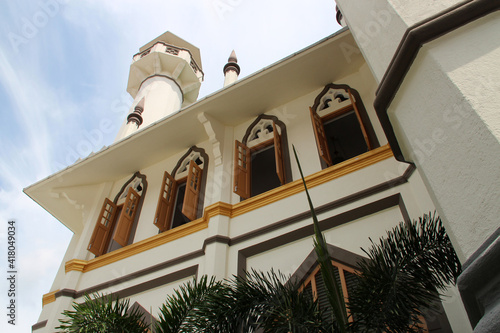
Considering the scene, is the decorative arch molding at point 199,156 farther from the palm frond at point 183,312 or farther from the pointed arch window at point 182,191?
the palm frond at point 183,312

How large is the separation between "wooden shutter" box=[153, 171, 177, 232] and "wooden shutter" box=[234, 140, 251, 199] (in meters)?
1.50

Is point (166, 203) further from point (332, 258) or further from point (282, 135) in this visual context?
point (332, 258)

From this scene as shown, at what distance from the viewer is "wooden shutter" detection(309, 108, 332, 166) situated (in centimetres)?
619

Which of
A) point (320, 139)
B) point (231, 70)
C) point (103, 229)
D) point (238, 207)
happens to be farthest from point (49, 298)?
point (231, 70)

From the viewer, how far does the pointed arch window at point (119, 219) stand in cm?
756

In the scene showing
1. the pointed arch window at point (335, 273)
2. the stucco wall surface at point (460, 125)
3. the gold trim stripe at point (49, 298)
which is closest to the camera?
the stucco wall surface at point (460, 125)

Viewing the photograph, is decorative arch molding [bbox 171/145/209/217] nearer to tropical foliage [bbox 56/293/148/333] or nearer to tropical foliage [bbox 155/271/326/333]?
tropical foliage [bbox 56/293/148/333]

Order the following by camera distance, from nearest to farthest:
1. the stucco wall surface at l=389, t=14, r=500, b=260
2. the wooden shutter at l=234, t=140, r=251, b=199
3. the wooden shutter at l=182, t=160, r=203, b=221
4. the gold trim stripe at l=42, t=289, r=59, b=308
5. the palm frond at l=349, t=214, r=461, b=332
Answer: the stucco wall surface at l=389, t=14, r=500, b=260
the palm frond at l=349, t=214, r=461, b=332
the wooden shutter at l=234, t=140, r=251, b=199
the wooden shutter at l=182, t=160, r=203, b=221
the gold trim stripe at l=42, t=289, r=59, b=308

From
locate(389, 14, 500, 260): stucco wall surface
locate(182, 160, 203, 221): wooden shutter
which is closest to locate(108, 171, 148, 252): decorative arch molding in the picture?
locate(182, 160, 203, 221): wooden shutter

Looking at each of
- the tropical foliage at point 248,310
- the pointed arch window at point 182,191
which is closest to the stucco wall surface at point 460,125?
the tropical foliage at point 248,310

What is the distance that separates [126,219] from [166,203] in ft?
2.78

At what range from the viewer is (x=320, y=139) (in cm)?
644

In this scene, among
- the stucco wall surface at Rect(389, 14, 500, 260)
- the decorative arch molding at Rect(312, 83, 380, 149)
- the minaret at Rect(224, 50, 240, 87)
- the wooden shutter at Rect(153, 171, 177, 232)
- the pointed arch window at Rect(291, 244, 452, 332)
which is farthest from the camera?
the minaret at Rect(224, 50, 240, 87)

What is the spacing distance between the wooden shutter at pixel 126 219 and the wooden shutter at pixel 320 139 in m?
3.80
